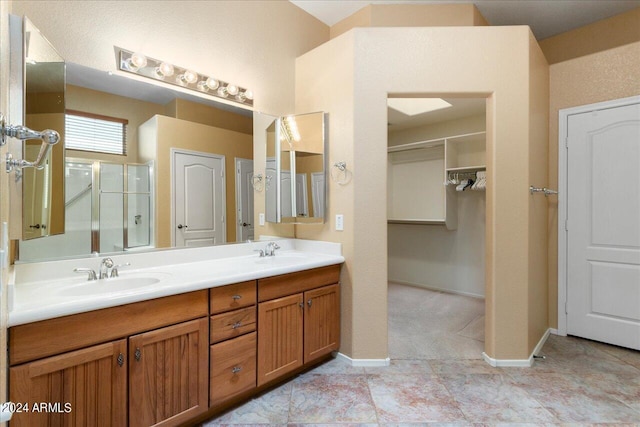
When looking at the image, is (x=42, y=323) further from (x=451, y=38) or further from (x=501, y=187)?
(x=451, y=38)

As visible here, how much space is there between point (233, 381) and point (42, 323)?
960 millimetres

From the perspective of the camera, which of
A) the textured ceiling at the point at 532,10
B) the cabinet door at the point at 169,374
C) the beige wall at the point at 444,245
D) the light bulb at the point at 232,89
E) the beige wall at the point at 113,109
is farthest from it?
the beige wall at the point at 444,245

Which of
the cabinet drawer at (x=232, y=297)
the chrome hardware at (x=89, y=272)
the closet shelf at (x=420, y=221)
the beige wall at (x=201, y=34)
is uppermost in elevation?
the beige wall at (x=201, y=34)

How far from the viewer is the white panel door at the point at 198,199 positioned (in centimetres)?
210

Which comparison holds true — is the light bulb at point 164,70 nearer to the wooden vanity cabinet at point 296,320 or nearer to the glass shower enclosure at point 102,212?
the glass shower enclosure at point 102,212

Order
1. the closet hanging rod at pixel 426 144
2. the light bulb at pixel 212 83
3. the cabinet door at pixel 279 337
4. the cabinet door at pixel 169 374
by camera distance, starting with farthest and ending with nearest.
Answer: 1. the closet hanging rod at pixel 426 144
2. the light bulb at pixel 212 83
3. the cabinet door at pixel 279 337
4. the cabinet door at pixel 169 374

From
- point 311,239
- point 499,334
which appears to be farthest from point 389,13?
point 499,334

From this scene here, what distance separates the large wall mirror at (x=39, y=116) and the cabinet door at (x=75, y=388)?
0.53 m

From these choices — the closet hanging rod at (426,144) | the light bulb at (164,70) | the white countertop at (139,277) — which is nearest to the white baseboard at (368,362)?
the white countertop at (139,277)

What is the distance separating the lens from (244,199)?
2480 millimetres

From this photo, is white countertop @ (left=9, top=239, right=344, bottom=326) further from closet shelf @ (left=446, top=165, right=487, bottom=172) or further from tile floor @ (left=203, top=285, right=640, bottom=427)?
closet shelf @ (left=446, top=165, right=487, bottom=172)

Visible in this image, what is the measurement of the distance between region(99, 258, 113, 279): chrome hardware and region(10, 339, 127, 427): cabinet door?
476mm

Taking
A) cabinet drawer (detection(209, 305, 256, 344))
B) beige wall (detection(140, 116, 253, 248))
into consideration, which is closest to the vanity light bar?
beige wall (detection(140, 116, 253, 248))

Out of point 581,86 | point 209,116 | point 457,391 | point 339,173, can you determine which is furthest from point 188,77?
point 581,86
